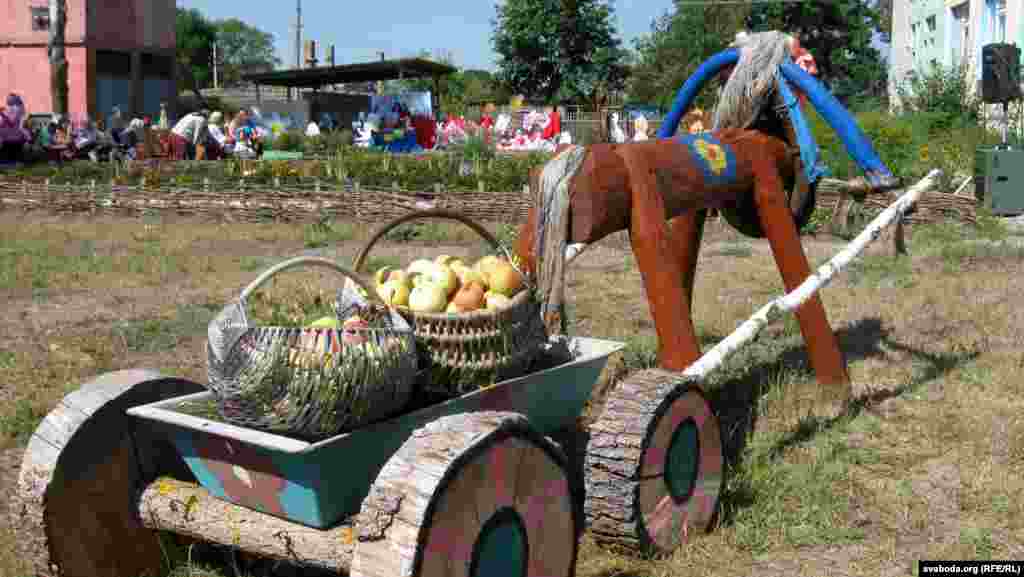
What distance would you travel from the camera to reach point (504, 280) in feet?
13.0

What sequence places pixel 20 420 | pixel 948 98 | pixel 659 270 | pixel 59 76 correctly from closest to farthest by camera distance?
pixel 659 270 < pixel 20 420 < pixel 948 98 < pixel 59 76

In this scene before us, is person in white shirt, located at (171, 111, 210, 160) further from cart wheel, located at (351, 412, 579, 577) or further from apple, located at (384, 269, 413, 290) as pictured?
cart wheel, located at (351, 412, 579, 577)

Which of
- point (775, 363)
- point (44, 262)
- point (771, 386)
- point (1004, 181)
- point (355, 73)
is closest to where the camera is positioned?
point (771, 386)

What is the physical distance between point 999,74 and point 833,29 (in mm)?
37864

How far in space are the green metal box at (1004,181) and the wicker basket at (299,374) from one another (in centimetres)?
1346

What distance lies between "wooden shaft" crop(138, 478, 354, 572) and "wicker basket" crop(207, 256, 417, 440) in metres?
0.29

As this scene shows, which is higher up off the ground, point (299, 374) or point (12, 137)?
point (12, 137)

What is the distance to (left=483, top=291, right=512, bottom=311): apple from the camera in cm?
376

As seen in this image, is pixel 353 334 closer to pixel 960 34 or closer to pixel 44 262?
pixel 44 262

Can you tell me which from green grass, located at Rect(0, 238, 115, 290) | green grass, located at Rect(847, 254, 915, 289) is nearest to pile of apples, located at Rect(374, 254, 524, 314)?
green grass, located at Rect(847, 254, 915, 289)

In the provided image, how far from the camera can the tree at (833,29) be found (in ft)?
163

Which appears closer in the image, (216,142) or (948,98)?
(216,142)

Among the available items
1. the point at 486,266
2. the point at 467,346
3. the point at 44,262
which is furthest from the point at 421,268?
the point at 44,262

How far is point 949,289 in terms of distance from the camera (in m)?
8.98
